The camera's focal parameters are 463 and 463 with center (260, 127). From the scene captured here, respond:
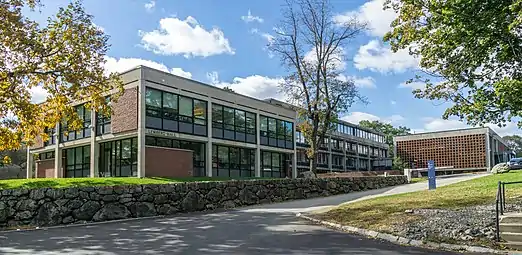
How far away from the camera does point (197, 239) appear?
11.2 m

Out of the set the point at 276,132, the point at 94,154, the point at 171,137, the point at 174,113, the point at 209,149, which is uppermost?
the point at 174,113

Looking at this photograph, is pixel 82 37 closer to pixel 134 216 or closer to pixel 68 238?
pixel 134 216

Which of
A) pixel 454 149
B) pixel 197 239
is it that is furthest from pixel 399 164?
pixel 197 239

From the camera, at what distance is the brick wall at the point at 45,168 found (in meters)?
37.2

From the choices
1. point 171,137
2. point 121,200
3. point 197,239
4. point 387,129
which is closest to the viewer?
point 197,239

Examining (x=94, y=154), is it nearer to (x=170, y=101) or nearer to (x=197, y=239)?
(x=170, y=101)

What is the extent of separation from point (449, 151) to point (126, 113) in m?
54.0

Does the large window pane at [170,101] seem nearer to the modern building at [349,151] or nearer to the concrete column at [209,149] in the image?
the concrete column at [209,149]

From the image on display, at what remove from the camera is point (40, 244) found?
11.0 meters

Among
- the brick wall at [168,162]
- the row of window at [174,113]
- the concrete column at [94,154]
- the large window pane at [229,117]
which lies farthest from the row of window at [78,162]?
the large window pane at [229,117]

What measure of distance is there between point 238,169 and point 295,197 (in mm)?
14465

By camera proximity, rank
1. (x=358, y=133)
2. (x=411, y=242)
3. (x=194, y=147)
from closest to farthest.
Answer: (x=411, y=242), (x=194, y=147), (x=358, y=133)

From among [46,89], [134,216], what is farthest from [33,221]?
[46,89]

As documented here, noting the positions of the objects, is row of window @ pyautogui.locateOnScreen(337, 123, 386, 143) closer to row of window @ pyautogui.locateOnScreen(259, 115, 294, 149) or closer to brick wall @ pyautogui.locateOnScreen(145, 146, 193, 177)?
row of window @ pyautogui.locateOnScreen(259, 115, 294, 149)
